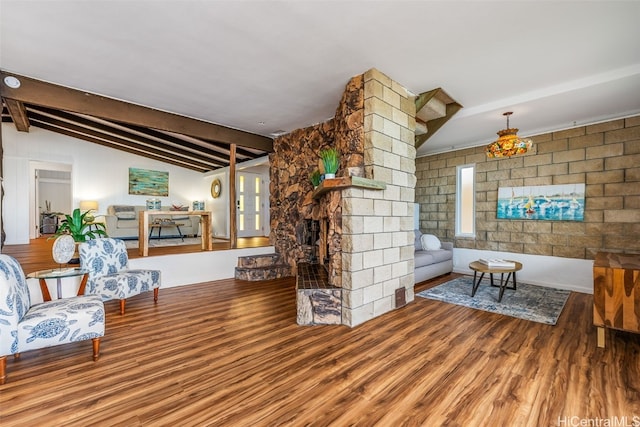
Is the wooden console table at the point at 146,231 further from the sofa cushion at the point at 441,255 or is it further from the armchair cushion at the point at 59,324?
the sofa cushion at the point at 441,255

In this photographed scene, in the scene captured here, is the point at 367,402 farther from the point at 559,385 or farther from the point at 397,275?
the point at 397,275

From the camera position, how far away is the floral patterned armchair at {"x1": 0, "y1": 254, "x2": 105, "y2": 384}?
1798 millimetres

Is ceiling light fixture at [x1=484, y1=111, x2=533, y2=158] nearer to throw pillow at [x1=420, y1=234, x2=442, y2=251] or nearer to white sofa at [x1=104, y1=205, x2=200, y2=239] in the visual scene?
throw pillow at [x1=420, y1=234, x2=442, y2=251]

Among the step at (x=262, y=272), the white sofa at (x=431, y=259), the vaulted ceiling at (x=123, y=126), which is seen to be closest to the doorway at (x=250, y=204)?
the vaulted ceiling at (x=123, y=126)

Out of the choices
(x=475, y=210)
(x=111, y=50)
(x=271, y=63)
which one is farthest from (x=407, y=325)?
(x=111, y=50)

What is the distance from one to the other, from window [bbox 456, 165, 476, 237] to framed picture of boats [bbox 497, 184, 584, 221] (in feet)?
1.63

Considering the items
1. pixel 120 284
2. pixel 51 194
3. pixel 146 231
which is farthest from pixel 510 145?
pixel 51 194

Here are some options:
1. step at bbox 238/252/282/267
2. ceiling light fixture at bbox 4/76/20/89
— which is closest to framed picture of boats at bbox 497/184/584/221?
step at bbox 238/252/282/267

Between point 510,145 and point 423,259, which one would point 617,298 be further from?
point 423,259

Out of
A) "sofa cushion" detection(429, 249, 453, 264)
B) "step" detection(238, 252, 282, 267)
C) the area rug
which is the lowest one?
the area rug

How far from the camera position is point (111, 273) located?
3285mm

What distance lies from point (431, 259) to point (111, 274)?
4671mm

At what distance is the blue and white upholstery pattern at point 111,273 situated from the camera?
3053 millimetres

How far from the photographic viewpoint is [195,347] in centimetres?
233
